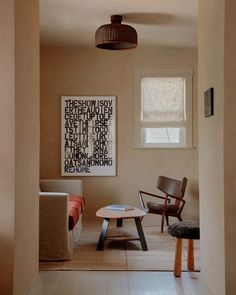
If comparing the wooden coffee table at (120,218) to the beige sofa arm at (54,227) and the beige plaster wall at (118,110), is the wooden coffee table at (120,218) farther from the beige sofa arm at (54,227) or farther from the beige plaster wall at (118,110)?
the beige plaster wall at (118,110)

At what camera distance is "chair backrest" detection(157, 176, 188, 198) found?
19.7 ft

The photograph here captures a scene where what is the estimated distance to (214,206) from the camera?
3.21 m

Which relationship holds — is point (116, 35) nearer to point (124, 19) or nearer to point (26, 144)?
point (124, 19)

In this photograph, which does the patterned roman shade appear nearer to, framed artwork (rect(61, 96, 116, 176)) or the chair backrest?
framed artwork (rect(61, 96, 116, 176))

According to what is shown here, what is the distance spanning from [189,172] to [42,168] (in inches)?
88.7

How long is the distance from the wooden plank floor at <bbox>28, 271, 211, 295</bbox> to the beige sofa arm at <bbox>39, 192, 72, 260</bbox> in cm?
43

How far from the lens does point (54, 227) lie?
14.6 feet

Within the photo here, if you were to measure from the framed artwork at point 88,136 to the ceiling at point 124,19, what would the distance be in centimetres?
91

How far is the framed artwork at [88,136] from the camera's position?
6691 millimetres

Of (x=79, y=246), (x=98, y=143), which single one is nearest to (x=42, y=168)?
Answer: (x=98, y=143)

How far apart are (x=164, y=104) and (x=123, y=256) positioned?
2.84 meters
